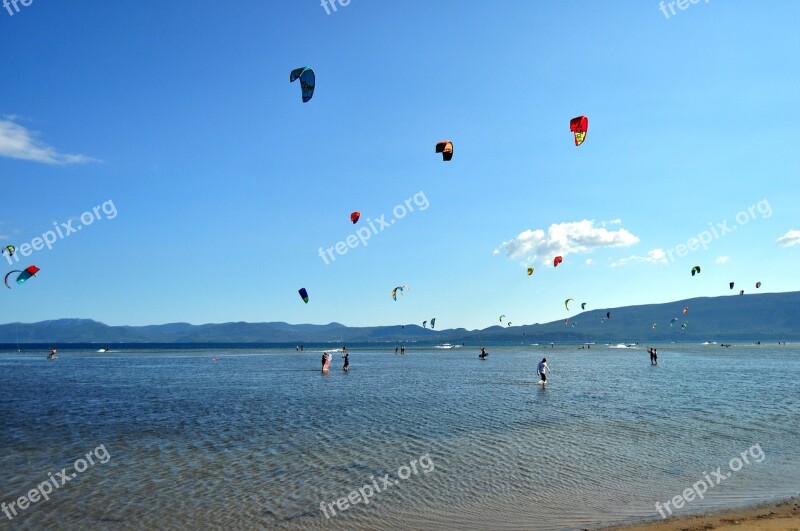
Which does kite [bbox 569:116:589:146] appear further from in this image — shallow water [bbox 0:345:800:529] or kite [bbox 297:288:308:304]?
kite [bbox 297:288:308:304]

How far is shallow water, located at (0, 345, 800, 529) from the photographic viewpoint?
1014cm

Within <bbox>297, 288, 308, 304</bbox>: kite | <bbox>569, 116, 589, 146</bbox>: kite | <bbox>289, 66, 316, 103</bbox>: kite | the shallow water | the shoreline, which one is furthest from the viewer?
<bbox>297, 288, 308, 304</bbox>: kite

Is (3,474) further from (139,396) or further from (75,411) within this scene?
(139,396)

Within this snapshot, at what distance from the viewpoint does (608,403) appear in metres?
25.6

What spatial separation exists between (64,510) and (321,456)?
19.6 feet

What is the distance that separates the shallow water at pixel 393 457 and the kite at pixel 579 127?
1287 cm

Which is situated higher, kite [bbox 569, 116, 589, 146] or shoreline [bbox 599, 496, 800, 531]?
kite [bbox 569, 116, 589, 146]

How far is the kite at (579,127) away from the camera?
27.5m

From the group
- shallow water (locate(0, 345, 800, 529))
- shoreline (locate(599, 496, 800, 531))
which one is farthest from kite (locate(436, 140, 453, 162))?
shoreline (locate(599, 496, 800, 531))

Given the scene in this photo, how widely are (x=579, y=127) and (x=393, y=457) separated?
20.5m

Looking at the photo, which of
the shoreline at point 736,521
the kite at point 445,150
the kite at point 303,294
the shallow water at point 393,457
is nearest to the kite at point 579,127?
the kite at point 445,150

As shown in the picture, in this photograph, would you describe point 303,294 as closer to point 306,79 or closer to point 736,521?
point 306,79

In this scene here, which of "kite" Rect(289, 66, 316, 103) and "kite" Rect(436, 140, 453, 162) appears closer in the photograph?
"kite" Rect(289, 66, 316, 103)

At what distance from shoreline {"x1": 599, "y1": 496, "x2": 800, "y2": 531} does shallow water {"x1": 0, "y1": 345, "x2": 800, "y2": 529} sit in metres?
0.42
